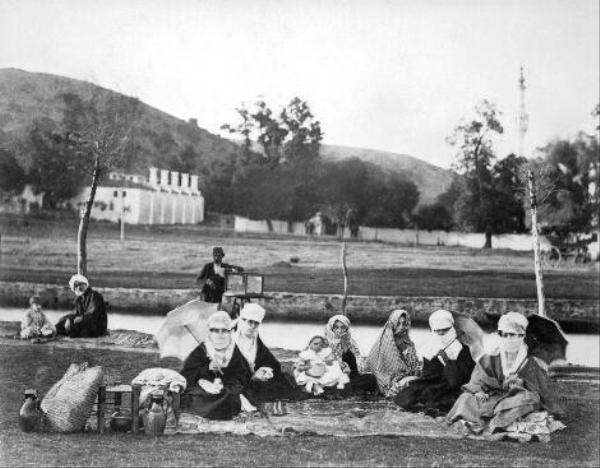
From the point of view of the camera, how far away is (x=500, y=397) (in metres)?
5.39

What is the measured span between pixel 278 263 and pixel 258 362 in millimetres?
1083

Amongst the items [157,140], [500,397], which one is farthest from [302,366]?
[157,140]

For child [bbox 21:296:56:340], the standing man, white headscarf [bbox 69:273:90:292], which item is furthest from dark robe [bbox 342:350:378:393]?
child [bbox 21:296:56:340]

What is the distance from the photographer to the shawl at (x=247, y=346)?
559 cm

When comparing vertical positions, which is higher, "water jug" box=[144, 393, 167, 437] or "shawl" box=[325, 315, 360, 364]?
"shawl" box=[325, 315, 360, 364]

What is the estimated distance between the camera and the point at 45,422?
4.95 metres

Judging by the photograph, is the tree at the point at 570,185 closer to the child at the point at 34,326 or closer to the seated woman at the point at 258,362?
the seated woman at the point at 258,362

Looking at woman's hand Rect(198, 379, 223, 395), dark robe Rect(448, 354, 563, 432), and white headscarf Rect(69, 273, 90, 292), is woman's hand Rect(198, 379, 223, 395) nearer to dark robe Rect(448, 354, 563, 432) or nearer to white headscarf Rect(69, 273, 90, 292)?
white headscarf Rect(69, 273, 90, 292)

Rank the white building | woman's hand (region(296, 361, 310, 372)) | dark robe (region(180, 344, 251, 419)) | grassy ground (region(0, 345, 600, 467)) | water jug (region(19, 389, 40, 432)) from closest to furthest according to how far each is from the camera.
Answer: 1. grassy ground (region(0, 345, 600, 467))
2. water jug (region(19, 389, 40, 432))
3. dark robe (region(180, 344, 251, 419))
4. woman's hand (region(296, 361, 310, 372))
5. the white building

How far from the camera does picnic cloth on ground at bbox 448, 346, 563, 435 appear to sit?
530 cm

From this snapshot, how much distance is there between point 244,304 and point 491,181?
2.29 metres

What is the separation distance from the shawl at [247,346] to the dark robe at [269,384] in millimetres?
22

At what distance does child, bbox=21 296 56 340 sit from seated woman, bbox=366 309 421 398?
96.6 inches

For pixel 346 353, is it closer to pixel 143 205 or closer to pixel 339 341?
pixel 339 341
